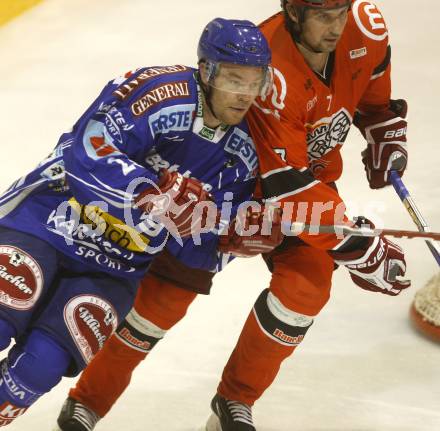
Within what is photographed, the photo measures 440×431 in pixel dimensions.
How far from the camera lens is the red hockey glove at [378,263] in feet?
9.73

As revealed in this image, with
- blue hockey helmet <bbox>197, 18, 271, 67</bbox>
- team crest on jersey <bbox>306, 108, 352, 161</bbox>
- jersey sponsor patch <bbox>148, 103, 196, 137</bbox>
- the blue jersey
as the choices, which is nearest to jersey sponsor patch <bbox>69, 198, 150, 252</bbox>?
the blue jersey

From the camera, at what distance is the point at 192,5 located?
643 cm

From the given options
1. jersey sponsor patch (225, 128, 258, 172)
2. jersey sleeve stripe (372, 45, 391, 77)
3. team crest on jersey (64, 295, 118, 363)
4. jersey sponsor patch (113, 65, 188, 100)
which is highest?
jersey sponsor patch (113, 65, 188, 100)

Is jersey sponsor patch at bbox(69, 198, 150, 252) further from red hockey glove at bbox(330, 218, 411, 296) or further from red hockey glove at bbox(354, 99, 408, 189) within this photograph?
red hockey glove at bbox(354, 99, 408, 189)

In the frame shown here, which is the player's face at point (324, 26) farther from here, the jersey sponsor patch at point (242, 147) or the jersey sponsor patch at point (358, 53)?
the jersey sponsor patch at point (242, 147)

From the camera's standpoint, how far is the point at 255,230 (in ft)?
9.57

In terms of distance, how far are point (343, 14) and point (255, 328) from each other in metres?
0.90

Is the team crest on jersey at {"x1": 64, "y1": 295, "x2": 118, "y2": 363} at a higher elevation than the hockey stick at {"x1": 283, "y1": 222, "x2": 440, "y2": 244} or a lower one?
lower

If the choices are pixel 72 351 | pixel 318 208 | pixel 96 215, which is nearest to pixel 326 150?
pixel 318 208

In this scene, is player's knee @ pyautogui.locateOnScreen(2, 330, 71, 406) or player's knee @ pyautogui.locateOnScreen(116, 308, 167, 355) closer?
player's knee @ pyautogui.locateOnScreen(2, 330, 71, 406)

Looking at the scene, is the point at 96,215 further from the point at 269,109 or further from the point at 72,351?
the point at 269,109

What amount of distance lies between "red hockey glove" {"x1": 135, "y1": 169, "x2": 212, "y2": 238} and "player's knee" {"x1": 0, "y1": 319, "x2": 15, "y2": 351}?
440 mm

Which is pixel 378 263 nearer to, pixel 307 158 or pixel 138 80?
pixel 307 158

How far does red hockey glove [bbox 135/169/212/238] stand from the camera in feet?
8.68
